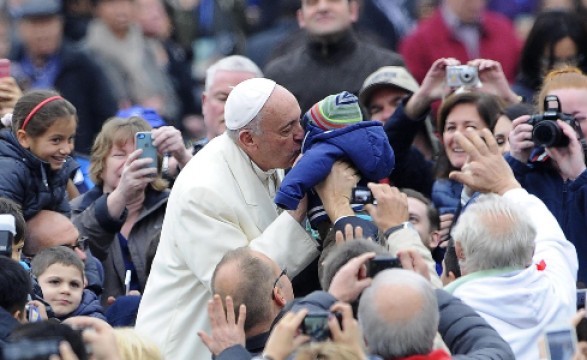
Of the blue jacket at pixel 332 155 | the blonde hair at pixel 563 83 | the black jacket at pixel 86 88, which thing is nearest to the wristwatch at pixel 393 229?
the blue jacket at pixel 332 155

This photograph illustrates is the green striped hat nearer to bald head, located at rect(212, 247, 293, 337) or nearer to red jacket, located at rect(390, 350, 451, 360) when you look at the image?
bald head, located at rect(212, 247, 293, 337)

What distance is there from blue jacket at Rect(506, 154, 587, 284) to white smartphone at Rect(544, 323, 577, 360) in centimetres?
228

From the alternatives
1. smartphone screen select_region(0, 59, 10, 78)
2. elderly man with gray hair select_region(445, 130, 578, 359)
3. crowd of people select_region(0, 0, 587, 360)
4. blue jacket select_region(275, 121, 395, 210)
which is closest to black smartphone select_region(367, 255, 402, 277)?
crowd of people select_region(0, 0, 587, 360)

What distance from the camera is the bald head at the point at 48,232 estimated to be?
8180mm

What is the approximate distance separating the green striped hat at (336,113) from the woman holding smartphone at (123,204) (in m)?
1.85

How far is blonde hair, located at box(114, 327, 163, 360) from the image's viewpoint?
5945 mm

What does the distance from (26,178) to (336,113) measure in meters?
1.91

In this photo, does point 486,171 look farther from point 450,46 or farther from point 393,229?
point 450,46

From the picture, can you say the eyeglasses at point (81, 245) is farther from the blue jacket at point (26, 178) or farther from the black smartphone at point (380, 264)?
the black smartphone at point (380, 264)

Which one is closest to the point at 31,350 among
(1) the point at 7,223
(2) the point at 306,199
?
(1) the point at 7,223

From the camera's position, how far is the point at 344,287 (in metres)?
6.02

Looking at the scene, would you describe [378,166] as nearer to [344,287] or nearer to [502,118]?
[344,287]

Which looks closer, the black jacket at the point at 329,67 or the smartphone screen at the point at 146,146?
the smartphone screen at the point at 146,146

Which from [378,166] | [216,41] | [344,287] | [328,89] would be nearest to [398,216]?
[378,166]
